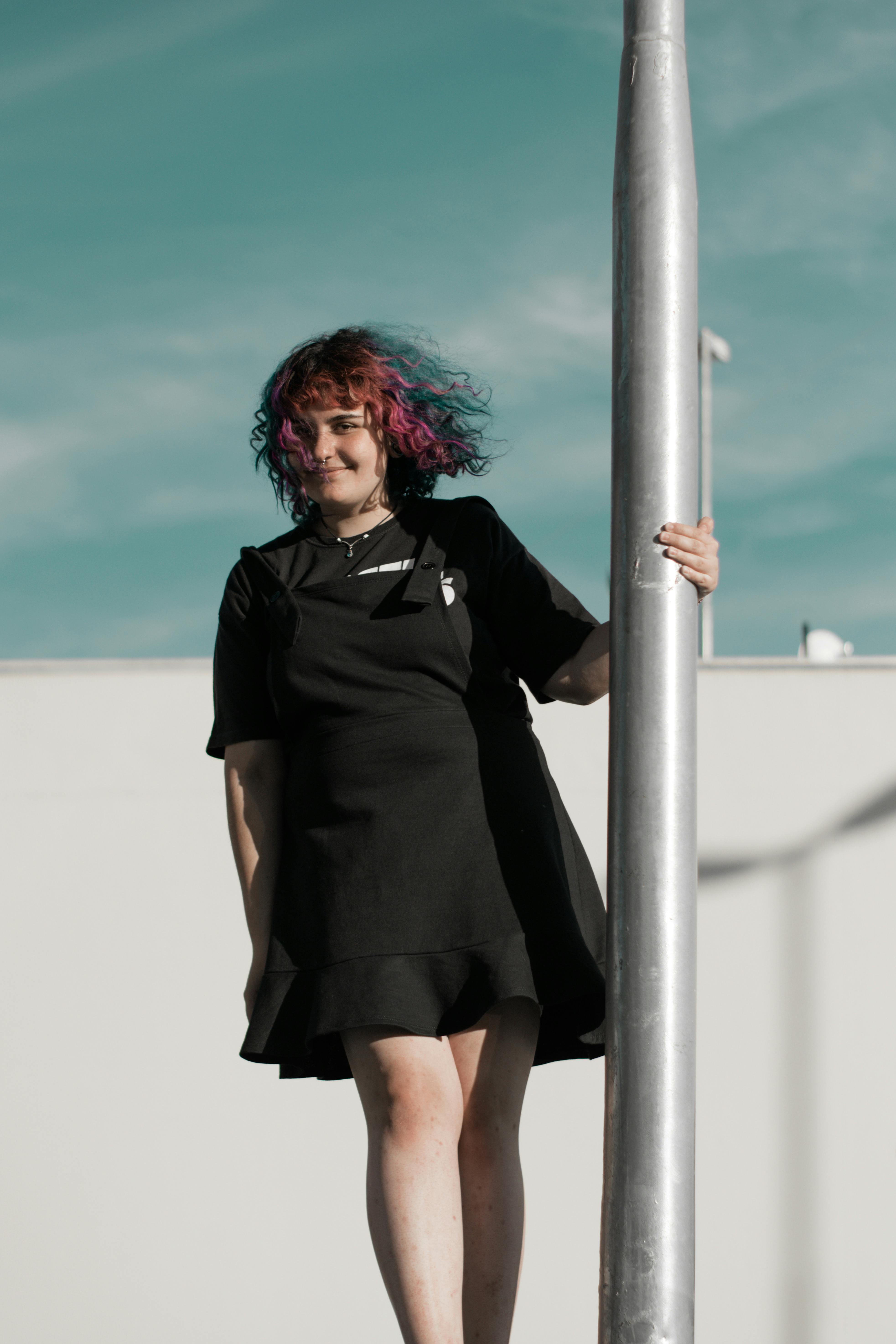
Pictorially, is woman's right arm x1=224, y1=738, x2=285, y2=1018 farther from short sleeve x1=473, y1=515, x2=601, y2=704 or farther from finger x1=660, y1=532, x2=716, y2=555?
finger x1=660, y1=532, x2=716, y2=555

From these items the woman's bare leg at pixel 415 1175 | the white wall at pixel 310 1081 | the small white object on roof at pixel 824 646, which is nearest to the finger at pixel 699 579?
the woman's bare leg at pixel 415 1175

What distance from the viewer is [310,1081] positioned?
3617 mm

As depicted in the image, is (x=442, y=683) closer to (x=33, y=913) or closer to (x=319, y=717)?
(x=319, y=717)

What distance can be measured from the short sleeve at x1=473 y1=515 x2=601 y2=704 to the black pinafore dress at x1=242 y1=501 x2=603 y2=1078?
9cm

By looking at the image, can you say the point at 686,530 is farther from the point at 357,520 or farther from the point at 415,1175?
the point at 415,1175

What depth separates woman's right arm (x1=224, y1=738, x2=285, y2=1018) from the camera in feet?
6.35

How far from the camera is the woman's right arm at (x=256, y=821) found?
1937 millimetres

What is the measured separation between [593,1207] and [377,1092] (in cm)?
206

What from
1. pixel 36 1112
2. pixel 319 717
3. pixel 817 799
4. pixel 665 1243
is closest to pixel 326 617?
pixel 319 717

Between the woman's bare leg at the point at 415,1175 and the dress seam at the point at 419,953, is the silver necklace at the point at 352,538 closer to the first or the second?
the dress seam at the point at 419,953

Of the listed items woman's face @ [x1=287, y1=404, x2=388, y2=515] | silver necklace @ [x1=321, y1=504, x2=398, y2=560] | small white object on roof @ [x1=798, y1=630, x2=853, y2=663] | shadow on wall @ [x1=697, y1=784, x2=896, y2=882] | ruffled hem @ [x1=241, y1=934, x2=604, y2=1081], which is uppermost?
small white object on roof @ [x1=798, y1=630, x2=853, y2=663]

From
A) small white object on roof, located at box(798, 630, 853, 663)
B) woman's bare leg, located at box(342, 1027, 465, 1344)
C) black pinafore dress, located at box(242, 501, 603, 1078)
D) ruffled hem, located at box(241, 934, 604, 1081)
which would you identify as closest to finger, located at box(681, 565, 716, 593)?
black pinafore dress, located at box(242, 501, 603, 1078)

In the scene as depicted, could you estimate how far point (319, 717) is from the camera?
73.8 inches

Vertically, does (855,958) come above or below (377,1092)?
above
